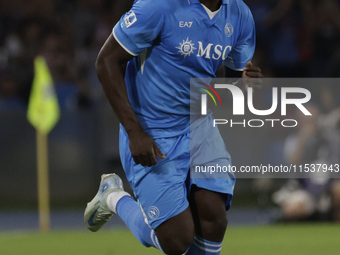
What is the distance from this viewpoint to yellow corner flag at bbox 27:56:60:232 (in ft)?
27.5

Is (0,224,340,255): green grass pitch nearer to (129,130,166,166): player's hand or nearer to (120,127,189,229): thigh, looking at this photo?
(120,127,189,229): thigh

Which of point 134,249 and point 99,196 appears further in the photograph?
point 134,249

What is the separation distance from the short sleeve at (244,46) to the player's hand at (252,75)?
26cm

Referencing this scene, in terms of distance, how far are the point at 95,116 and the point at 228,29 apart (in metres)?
5.64

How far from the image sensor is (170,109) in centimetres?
410

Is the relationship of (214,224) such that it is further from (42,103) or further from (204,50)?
(42,103)

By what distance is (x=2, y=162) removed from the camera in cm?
928

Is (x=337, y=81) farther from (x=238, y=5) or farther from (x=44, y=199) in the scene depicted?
(x=238, y=5)

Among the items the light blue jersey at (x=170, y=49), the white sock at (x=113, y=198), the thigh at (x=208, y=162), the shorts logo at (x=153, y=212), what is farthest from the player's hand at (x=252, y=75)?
the white sock at (x=113, y=198)

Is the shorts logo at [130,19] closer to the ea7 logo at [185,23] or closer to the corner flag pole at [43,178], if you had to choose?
the ea7 logo at [185,23]

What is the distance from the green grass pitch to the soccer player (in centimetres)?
211

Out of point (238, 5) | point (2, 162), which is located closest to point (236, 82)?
point (238, 5)

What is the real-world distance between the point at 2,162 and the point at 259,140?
3.61 m

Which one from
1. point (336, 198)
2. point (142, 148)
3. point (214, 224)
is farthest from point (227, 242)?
point (142, 148)
